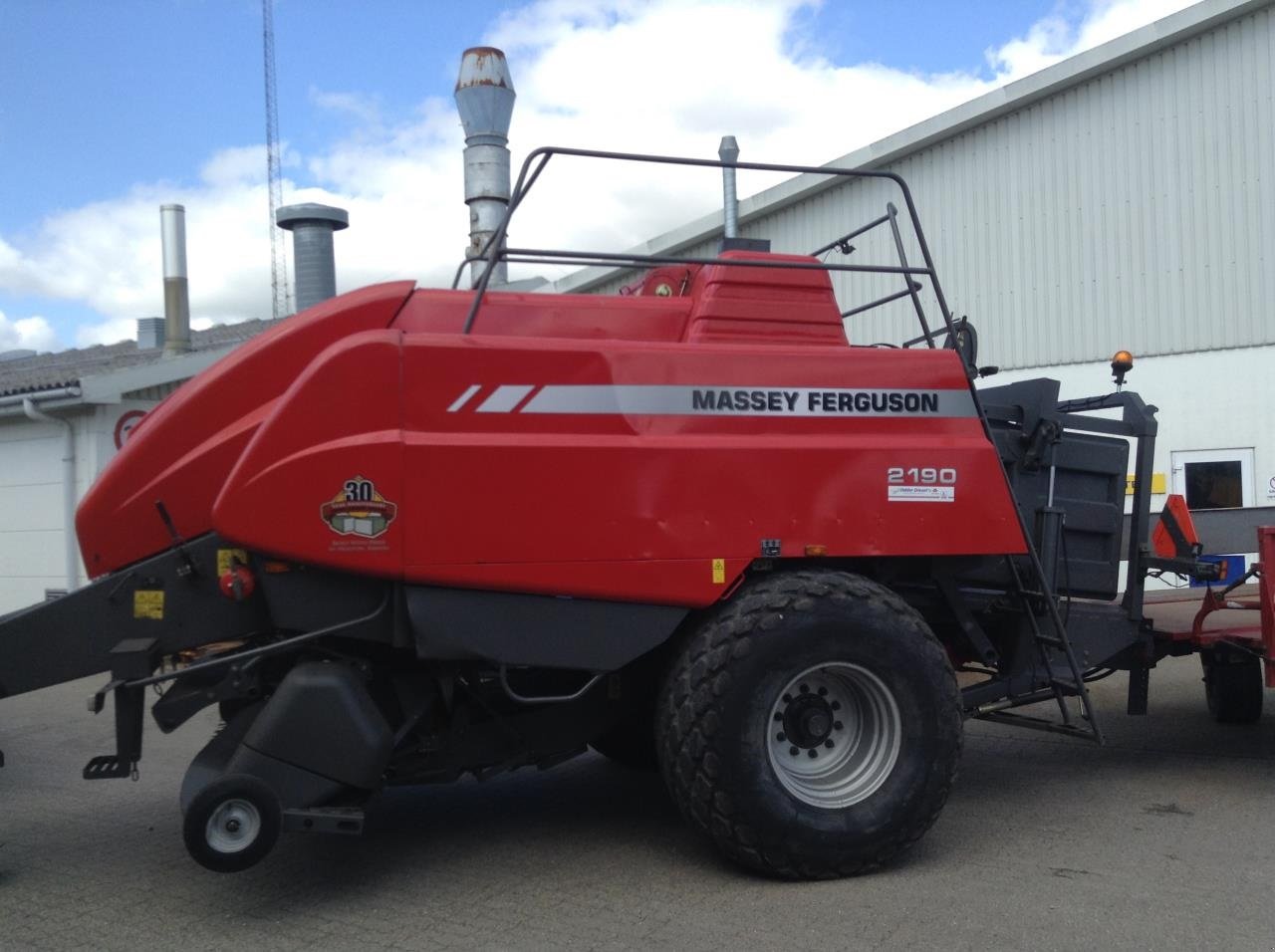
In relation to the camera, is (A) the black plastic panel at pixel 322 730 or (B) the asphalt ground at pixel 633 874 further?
(A) the black plastic panel at pixel 322 730

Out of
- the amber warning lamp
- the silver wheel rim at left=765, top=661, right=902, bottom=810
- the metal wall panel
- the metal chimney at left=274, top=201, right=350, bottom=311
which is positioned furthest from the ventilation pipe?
the silver wheel rim at left=765, top=661, right=902, bottom=810

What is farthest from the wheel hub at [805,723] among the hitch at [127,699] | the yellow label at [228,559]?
the hitch at [127,699]

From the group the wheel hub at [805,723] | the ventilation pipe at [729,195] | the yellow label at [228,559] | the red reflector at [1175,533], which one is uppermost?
the ventilation pipe at [729,195]

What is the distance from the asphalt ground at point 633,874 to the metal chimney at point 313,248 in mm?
9505

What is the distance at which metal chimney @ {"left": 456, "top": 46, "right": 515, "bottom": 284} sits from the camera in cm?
1288

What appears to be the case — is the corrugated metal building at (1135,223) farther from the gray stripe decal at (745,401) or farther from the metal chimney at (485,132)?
the gray stripe decal at (745,401)

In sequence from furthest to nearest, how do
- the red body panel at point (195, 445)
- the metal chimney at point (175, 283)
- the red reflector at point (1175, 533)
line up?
the metal chimney at point (175, 283) < the red reflector at point (1175, 533) < the red body panel at point (195, 445)

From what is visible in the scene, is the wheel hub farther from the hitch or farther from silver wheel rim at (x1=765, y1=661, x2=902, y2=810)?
the hitch

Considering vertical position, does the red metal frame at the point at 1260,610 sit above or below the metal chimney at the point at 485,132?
below

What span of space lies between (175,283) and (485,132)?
4955 millimetres

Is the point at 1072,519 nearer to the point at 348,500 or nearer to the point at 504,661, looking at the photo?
the point at 504,661

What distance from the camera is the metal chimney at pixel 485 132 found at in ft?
42.3

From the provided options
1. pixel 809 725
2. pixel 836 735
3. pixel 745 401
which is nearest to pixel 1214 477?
pixel 836 735

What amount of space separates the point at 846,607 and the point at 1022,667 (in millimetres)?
1401
